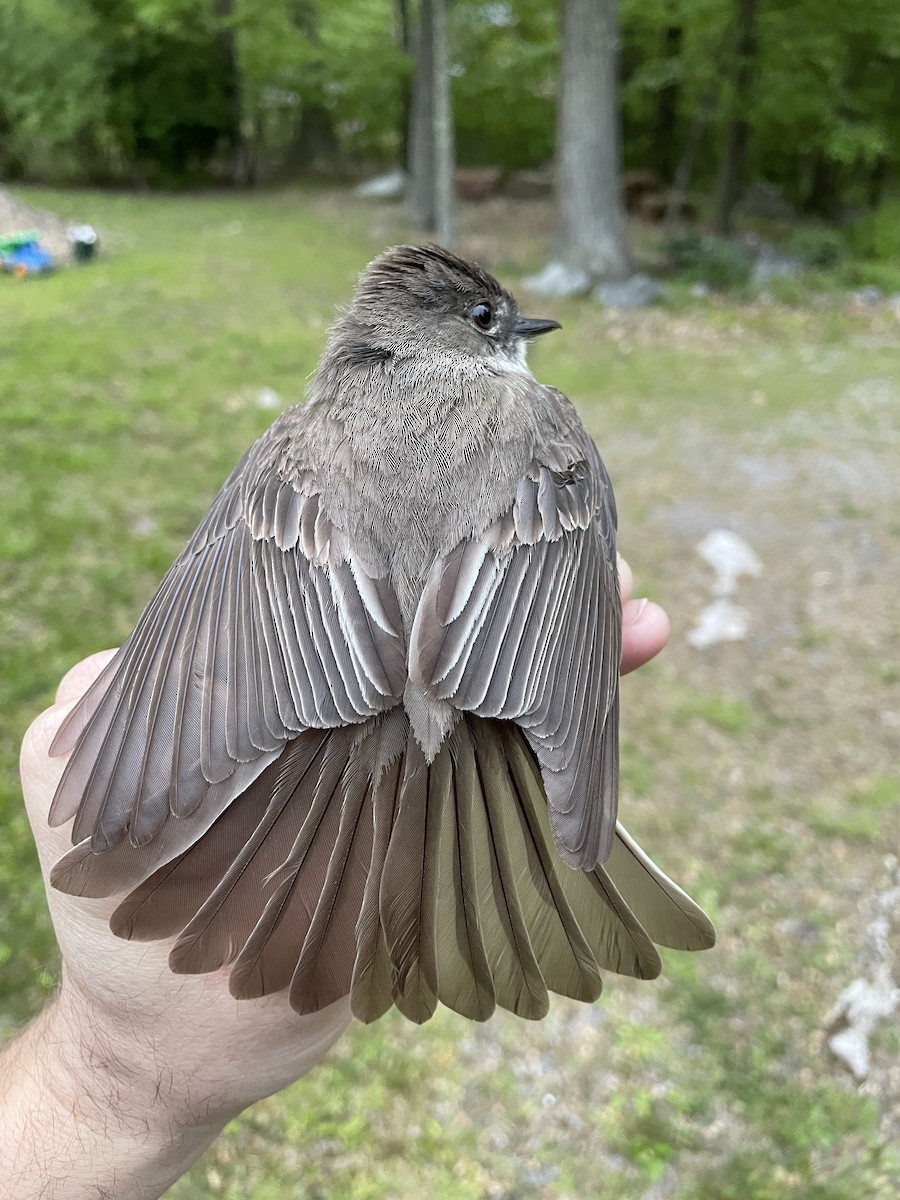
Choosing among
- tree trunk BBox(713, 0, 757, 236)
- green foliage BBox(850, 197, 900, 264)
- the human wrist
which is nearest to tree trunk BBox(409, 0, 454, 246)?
tree trunk BBox(713, 0, 757, 236)

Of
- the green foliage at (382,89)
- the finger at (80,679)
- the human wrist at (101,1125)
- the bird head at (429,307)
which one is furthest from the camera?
the green foliage at (382,89)

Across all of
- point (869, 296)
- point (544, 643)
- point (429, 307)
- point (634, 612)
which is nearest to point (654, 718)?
point (634, 612)

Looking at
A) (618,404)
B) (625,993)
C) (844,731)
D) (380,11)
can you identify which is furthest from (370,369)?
(380,11)

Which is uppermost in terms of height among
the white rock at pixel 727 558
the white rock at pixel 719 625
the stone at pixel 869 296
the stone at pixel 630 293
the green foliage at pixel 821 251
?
the green foliage at pixel 821 251

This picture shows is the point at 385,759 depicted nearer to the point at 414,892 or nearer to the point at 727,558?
the point at 414,892

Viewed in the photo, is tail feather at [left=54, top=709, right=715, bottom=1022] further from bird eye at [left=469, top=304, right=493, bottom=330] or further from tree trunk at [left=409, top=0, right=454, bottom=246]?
tree trunk at [left=409, top=0, right=454, bottom=246]

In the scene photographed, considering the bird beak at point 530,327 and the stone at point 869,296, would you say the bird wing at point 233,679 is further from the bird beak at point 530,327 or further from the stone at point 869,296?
the stone at point 869,296

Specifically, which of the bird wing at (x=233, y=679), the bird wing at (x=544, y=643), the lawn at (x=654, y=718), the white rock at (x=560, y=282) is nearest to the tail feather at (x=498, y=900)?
the bird wing at (x=544, y=643)
